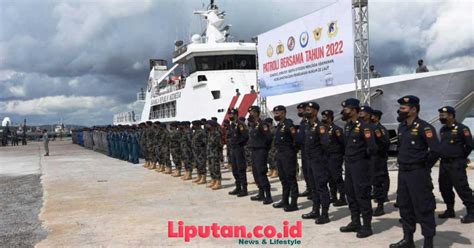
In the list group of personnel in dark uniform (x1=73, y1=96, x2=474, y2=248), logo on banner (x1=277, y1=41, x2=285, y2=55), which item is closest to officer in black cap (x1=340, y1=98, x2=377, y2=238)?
group of personnel in dark uniform (x1=73, y1=96, x2=474, y2=248)

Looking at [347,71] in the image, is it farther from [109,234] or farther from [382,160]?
[109,234]

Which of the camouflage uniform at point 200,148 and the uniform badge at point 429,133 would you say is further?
the camouflage uniform at point 200,148

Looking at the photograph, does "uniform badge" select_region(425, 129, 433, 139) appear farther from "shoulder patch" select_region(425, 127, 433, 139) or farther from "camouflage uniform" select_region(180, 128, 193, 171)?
"camouflage uniform" select_region(180, 128, 193, 171)

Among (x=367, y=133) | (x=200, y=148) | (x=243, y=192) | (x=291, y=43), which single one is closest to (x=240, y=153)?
(x=243, y=192)

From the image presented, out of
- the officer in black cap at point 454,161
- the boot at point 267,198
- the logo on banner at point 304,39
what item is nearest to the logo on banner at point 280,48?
the logo on banner at point 304,39

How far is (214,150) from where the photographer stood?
8352mm

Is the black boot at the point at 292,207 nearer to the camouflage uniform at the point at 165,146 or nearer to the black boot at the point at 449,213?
Result: the black boot at the point at 449,213

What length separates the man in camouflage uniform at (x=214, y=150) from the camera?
27.5 feet

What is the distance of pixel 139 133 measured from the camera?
13.7 m

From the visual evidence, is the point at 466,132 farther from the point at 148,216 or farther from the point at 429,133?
the point at 148,216

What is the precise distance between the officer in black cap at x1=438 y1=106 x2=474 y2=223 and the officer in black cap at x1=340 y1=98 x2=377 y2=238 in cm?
122

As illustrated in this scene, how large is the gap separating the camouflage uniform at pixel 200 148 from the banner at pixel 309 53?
3.79 m

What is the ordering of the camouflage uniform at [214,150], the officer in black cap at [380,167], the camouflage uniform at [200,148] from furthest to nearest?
the camouflage uniform at [200,148] → the camouflage uniform at [214,150] → the officer in black cap at [380,167]

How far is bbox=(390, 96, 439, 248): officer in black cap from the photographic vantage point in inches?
152
